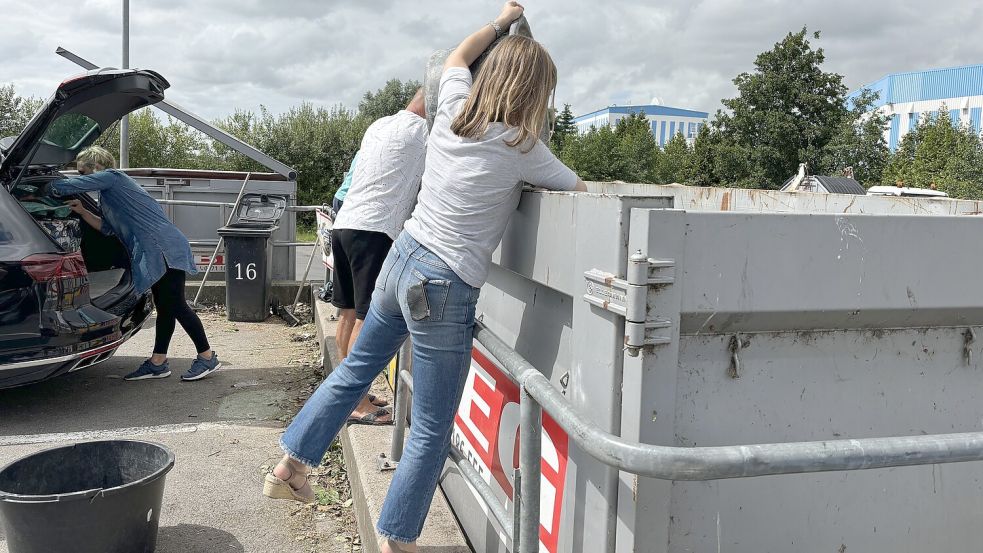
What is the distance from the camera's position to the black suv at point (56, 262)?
4.82 m

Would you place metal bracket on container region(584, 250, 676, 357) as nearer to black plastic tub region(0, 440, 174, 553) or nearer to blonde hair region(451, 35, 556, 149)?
blonde hair region(451, 35, 556, 149)

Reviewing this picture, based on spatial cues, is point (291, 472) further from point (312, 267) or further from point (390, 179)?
point (312, 267)

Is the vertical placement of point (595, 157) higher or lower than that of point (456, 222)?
higher

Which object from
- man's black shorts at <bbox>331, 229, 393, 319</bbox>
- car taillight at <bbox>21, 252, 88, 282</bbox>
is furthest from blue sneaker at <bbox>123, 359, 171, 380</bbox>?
man's black shorts at <bbox>331, 229, 393, 319</bbox>

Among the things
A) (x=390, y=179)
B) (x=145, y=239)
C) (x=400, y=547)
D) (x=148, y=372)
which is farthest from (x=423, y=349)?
(x=148, y=372)

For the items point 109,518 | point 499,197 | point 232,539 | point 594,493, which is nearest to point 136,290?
point 232,539

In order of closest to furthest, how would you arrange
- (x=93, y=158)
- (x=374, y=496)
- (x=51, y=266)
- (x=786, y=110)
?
(x=374, y=496) < (x=51, y=266) < (x=93, y=158) < (x=786, y=110)

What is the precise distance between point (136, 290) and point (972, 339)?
5568 mm

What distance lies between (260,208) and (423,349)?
7.95 m

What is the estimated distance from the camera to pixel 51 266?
16.1ft

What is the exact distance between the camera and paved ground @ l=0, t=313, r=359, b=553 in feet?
12.3

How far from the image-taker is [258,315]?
9.11m

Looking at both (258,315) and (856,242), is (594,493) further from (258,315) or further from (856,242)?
(258,315)

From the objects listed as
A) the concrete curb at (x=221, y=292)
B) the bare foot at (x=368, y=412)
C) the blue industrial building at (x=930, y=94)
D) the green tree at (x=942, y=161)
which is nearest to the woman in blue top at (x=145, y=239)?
the bare foot at (x=368, y=412)
